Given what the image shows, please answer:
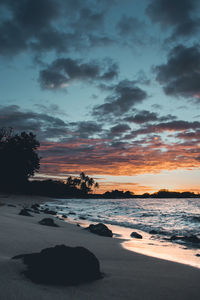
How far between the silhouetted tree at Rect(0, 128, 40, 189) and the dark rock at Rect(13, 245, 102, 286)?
150 ft

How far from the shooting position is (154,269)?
11.7ft

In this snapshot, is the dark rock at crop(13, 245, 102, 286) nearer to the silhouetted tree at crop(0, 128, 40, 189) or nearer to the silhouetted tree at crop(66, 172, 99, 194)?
the silhouetted tree at crop(0, 128, 40, 189)

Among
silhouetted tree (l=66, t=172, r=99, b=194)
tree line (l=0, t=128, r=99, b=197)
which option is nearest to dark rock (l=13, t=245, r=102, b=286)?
tree line (l=0, t=128, r=99, b=197)

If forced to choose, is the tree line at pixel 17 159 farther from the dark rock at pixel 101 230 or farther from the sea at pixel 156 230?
the dark rock at pixel 101 230

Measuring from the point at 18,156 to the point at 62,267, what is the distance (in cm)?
4663

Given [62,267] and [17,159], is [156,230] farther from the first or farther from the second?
[17,159]

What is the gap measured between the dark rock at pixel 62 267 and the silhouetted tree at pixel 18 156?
45591 millimetres

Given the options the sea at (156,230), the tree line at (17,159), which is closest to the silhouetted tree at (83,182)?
the tree line at (17,159)

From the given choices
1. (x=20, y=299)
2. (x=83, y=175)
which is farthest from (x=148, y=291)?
(x=83, y=175)

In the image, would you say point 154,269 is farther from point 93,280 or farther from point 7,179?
point 7,179

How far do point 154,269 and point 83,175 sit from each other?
5369 inches

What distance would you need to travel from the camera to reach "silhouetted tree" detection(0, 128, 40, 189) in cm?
4618

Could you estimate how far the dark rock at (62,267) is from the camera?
241 cm

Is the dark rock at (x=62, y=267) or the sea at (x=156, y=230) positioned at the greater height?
the dark rock at (x=62, y=267)
